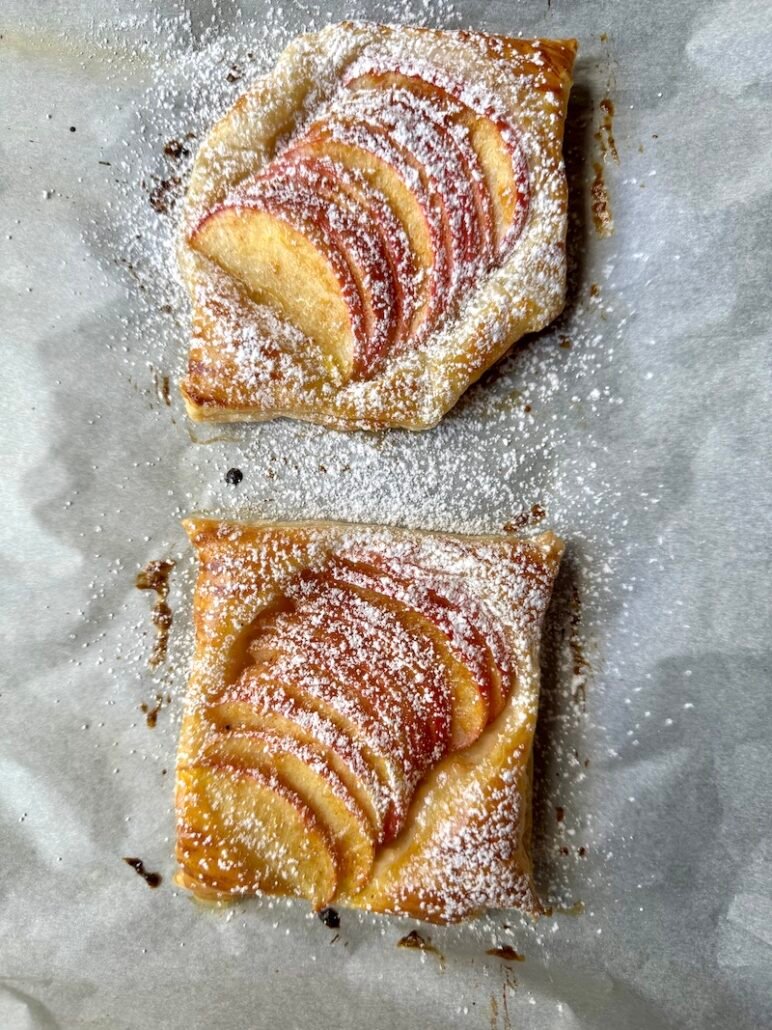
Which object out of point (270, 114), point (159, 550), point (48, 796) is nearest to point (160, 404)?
point (159, 550)

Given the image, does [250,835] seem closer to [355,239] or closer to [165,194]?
[355,239]

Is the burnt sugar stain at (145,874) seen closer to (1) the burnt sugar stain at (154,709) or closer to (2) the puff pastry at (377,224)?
(1) the burnt sugar stain at (154,709)

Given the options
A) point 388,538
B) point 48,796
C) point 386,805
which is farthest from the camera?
point 48,796

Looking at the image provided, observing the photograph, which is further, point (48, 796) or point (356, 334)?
point (48, 796)

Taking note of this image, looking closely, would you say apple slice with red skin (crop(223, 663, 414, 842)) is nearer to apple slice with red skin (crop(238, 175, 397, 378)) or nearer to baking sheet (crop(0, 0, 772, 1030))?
baking sheet (crop(0, 0, 772, 1030))

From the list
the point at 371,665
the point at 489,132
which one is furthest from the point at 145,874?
the point at 489,132

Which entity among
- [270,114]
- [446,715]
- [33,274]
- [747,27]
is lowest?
[446,715]

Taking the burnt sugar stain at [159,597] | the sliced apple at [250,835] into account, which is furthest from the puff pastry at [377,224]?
the sliced apple at [250,835]

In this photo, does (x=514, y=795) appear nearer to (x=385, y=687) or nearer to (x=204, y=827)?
(x=385, y=687)
